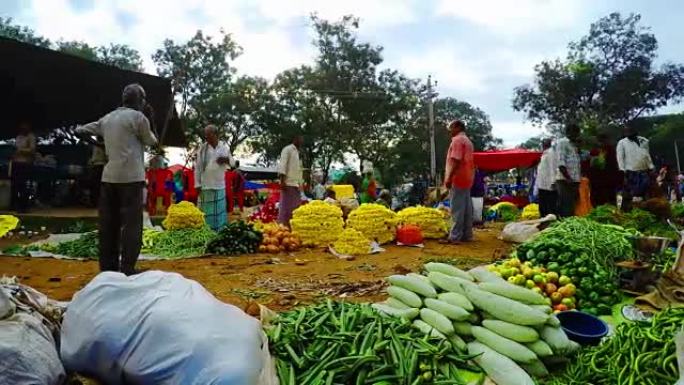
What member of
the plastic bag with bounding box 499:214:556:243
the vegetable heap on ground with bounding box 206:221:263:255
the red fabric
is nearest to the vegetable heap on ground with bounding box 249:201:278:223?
the vegetable heap on ground with bounding box 206:221:263:255

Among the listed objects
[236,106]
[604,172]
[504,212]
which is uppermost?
[236,106]

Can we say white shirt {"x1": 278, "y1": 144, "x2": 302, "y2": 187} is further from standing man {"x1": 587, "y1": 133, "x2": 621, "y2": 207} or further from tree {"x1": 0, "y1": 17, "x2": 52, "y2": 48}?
tree {"x1": 0, "y1": 17, "x2": 52, "y2": 48}

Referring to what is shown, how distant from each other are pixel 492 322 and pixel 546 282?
1274 millimetres

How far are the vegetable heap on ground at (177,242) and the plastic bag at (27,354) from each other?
17.9ft

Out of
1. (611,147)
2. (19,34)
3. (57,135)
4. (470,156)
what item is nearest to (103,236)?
(470,156)

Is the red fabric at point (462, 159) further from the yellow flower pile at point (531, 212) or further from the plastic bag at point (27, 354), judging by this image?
the plastic bag at point (27, 354)

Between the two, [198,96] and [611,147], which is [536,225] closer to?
[611,147]

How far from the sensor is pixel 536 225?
26.8ft

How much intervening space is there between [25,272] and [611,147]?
890 cm

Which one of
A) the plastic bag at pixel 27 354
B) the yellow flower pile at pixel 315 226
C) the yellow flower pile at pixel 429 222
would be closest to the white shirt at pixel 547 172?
the yellow flower pile at pixel 429 222

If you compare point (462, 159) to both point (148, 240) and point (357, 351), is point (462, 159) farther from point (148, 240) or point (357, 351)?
point (357, 351)

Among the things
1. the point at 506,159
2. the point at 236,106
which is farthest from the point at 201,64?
the point at 506,159

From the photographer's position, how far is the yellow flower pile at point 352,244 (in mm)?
7719

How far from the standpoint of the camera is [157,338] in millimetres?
2104
